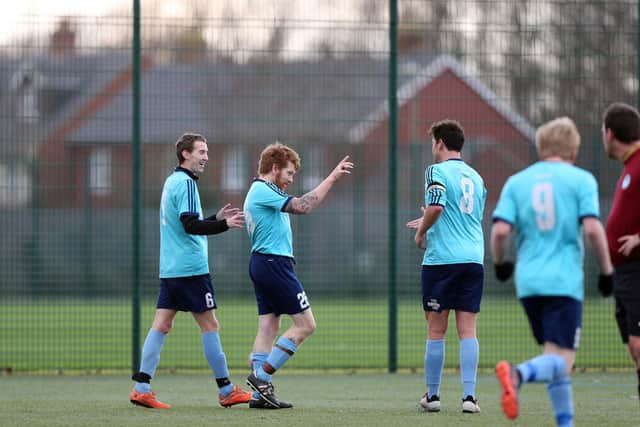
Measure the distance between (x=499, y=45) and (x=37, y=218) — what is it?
5270mm

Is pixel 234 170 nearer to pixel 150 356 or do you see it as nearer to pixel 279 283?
pixel 150 356

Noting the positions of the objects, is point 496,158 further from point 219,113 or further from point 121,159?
point 121,159

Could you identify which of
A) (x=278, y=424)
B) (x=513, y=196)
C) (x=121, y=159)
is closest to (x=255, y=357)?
(x=278, y=424)

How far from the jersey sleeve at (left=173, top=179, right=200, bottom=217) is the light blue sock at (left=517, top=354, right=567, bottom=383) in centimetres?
324

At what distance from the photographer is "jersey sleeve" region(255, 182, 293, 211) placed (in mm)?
8695

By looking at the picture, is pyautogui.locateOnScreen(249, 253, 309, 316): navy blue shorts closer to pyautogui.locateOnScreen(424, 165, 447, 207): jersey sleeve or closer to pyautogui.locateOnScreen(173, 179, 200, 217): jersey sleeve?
pyautogui.locateOnScreen(173, 179, 200, 217): jersey sleeve

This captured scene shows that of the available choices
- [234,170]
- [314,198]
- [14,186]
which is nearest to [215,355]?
[314,198]

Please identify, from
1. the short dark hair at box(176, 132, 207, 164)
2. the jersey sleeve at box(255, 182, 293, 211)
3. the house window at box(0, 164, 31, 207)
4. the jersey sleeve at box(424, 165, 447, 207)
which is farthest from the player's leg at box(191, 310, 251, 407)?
the house window at box(0, 164, 31, 207)

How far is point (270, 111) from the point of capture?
12891mm

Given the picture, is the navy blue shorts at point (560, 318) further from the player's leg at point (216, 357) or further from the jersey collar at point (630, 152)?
the player's leg at point (216, 357)

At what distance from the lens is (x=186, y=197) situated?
8.75 meters

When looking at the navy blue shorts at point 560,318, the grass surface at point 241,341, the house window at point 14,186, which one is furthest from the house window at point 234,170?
the navy blue shorts at point 560,318

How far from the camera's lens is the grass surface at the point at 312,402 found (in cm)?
802

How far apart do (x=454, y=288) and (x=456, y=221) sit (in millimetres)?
481
